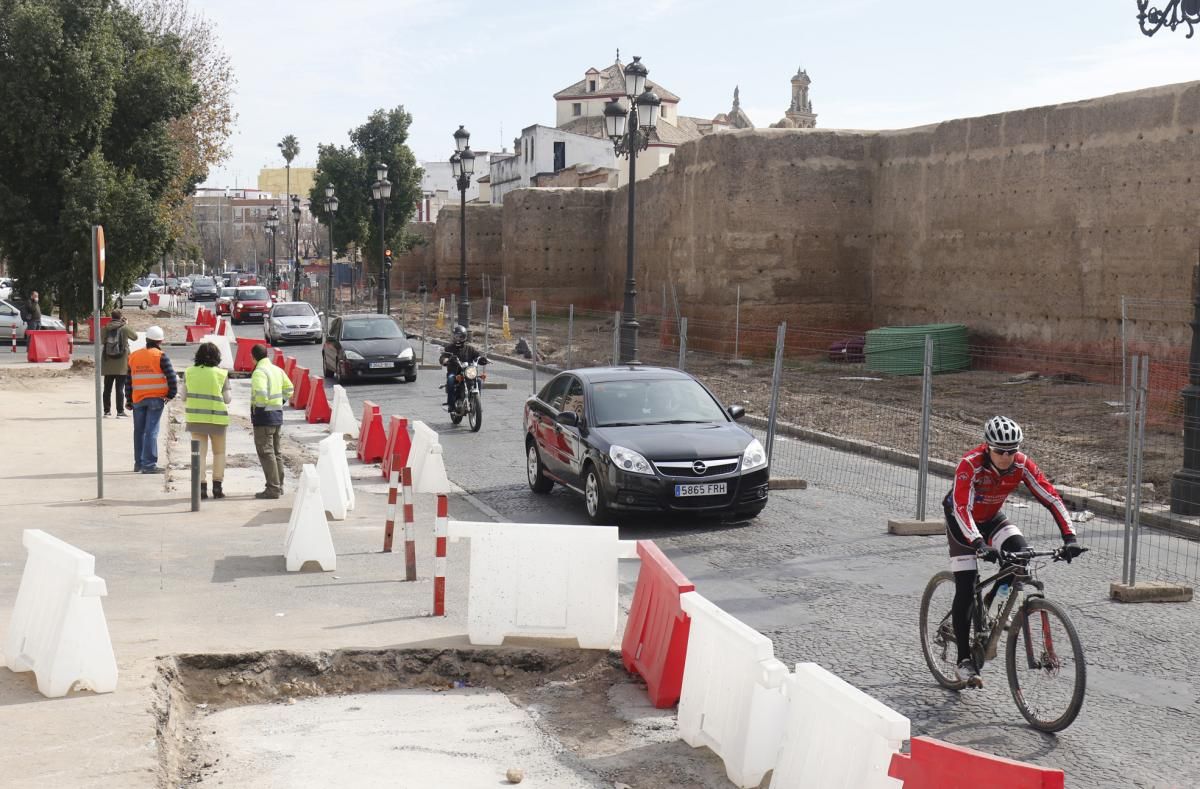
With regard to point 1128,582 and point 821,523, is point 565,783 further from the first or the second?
point 821,523

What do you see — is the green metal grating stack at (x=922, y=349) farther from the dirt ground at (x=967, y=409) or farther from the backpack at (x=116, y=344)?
the backpack at (x=116, y=344)

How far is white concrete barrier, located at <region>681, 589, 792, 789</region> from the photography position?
5609mm

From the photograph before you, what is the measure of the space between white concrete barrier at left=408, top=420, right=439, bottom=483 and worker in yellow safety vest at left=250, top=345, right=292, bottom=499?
136cm

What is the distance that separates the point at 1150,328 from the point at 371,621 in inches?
727

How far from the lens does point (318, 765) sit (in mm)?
6207

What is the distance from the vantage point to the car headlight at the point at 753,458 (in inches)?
484

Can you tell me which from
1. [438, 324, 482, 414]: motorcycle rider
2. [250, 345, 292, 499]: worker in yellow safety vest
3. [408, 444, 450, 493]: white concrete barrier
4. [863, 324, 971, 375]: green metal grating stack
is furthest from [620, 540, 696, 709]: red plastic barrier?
[863, 324, 971, 375]: green metal grating stack

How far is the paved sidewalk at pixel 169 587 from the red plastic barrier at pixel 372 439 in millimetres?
214

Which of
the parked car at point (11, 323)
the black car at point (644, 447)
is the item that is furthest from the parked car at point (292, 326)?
the black car at point (644, 447)

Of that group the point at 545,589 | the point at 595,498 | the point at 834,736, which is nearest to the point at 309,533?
the point at 545,589

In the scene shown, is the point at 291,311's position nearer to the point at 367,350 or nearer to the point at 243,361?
the point at 243,361

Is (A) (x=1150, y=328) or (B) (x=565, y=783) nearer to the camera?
(B) (x=565, y=783)

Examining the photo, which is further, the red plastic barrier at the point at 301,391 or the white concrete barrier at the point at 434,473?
the red plastic barrier at the point at 301,391

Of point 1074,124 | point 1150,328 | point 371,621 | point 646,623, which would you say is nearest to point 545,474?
point 371,621
